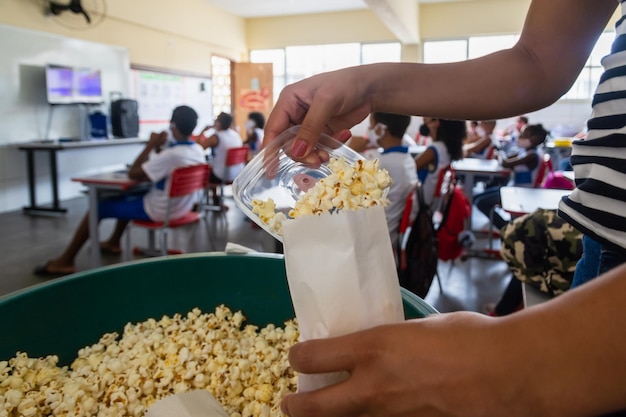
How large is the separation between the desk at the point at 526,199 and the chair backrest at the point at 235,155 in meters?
3.11

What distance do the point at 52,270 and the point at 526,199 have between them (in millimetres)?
3227

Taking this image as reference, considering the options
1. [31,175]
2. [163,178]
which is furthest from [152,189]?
[31,175]

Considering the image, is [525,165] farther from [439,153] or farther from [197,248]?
[197,248]

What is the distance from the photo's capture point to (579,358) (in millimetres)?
307

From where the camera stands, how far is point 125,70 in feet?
24.8

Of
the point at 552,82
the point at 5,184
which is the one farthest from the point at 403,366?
the point at 5,184

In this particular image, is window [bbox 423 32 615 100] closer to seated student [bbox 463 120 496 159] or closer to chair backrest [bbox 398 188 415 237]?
seated student [bbox 463 120 496 159]

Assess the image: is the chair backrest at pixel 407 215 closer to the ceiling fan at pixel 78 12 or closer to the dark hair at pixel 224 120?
the dark hair at pixel 224 120

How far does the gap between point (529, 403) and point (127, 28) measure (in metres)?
8.61

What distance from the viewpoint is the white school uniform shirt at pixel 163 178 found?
337cm

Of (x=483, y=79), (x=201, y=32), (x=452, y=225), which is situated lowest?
(x=452, y=225)

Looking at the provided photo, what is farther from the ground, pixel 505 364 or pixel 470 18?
pixel 470 18

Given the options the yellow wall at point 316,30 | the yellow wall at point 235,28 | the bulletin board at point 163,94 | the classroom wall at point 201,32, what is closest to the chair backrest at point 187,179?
the classroom wall at point 201,32

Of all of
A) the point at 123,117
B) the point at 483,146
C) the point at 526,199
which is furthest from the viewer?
the point at 123,117
